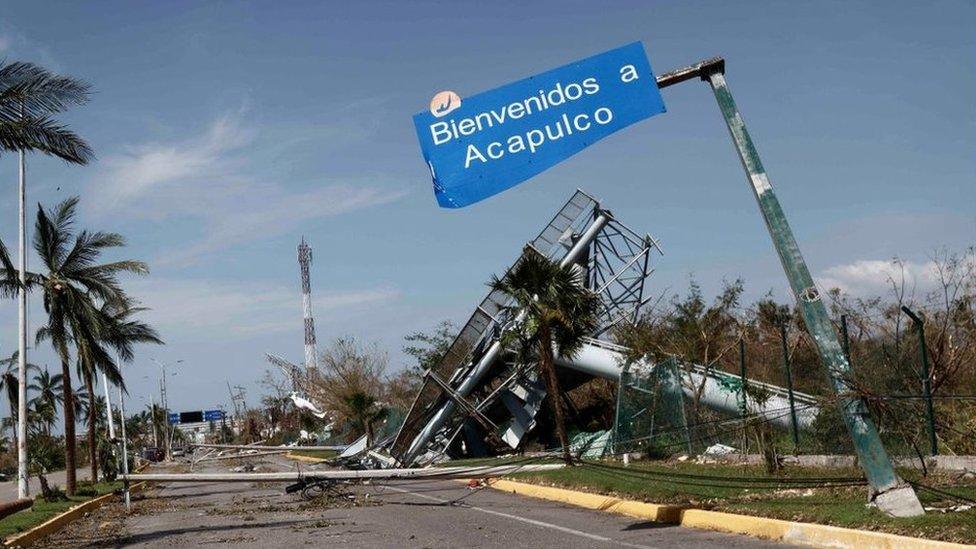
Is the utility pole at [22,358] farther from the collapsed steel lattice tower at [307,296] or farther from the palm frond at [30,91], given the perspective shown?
the collapsed steel lattice tower at [307,296]

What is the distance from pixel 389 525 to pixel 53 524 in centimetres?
811

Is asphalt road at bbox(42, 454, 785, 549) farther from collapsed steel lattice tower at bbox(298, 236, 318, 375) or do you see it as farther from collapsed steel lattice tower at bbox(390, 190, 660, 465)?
collapsed steel lattice tower at bbox(298, 236, 318, 375)

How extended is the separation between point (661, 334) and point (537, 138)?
861 inches

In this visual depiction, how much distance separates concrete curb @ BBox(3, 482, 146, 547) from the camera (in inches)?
676

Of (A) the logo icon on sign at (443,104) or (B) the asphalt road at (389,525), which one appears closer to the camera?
(A) the logo icon on sign at (443,104)


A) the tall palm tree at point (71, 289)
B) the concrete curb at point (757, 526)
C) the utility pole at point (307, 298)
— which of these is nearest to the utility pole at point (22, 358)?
the tall palm tree at point (71, 289)

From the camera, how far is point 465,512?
18.0 m

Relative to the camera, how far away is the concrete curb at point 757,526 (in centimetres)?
1008

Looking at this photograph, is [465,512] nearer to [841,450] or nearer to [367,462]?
[841,450]

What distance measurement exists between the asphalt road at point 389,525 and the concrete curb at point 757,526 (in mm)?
288

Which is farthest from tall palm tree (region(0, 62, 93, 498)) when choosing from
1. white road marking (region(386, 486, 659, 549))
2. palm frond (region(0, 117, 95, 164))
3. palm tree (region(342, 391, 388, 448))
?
palm tree (region(342, 391, 388, 448))

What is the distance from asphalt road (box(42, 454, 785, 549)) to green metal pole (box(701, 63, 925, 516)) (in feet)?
4.57

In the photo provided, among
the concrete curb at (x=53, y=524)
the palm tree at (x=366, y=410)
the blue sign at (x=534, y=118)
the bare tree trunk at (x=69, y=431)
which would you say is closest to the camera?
the blue sign at (x=534, y=118)

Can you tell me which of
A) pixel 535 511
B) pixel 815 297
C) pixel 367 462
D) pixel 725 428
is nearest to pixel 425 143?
pixel 815 297
